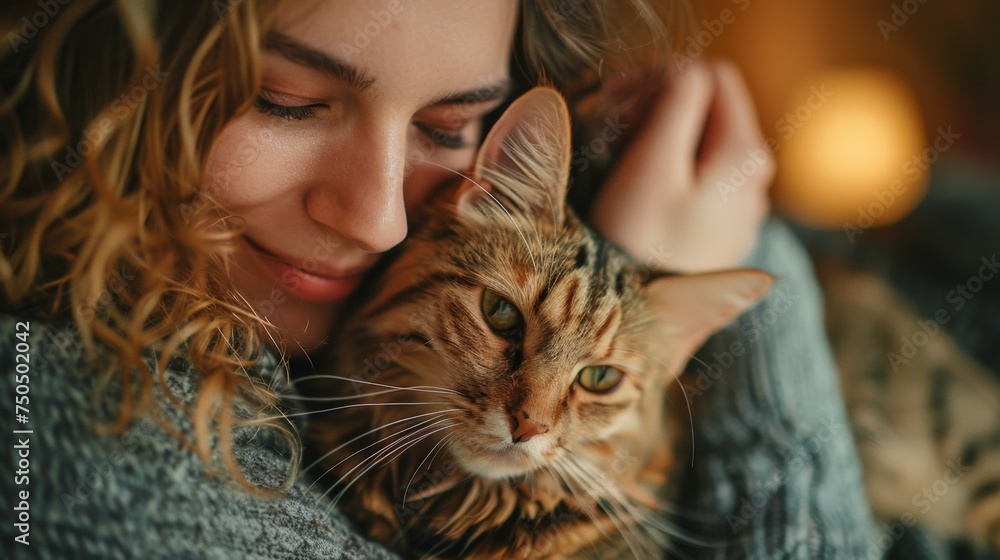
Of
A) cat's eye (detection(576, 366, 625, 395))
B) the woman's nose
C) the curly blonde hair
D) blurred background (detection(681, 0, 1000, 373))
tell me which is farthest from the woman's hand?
the curly blonde hair

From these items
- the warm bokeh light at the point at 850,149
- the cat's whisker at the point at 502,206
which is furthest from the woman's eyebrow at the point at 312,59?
the warm bokeh light at the point at 850,149

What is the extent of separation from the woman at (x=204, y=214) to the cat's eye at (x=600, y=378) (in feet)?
0.80

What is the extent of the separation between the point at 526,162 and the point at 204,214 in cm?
32

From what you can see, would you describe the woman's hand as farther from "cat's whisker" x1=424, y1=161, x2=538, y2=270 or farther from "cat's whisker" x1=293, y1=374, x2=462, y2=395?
"cat's whisker" x1=293, y1=374, x2=462, y2=395

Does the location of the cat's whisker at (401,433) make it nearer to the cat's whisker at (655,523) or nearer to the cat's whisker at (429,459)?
the cat's whisker at (429,459)

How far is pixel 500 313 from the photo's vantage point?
66 centimetres

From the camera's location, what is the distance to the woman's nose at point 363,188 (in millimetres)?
597

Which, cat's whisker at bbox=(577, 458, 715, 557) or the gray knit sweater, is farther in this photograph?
cat's whisker at bbox=(577, 458, 715, 557)

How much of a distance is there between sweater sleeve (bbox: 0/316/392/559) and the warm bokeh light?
827 millimetres

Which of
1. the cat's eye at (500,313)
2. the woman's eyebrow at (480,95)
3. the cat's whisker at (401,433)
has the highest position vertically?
the woman's eyebrow at (480,95)

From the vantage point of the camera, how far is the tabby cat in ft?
2.10

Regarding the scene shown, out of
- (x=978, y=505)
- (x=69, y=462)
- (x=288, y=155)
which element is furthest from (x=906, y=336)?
(x=69, y=462)

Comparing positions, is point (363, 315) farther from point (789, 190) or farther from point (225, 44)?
point (789, 190)

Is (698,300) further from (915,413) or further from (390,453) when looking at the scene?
(915,413)
